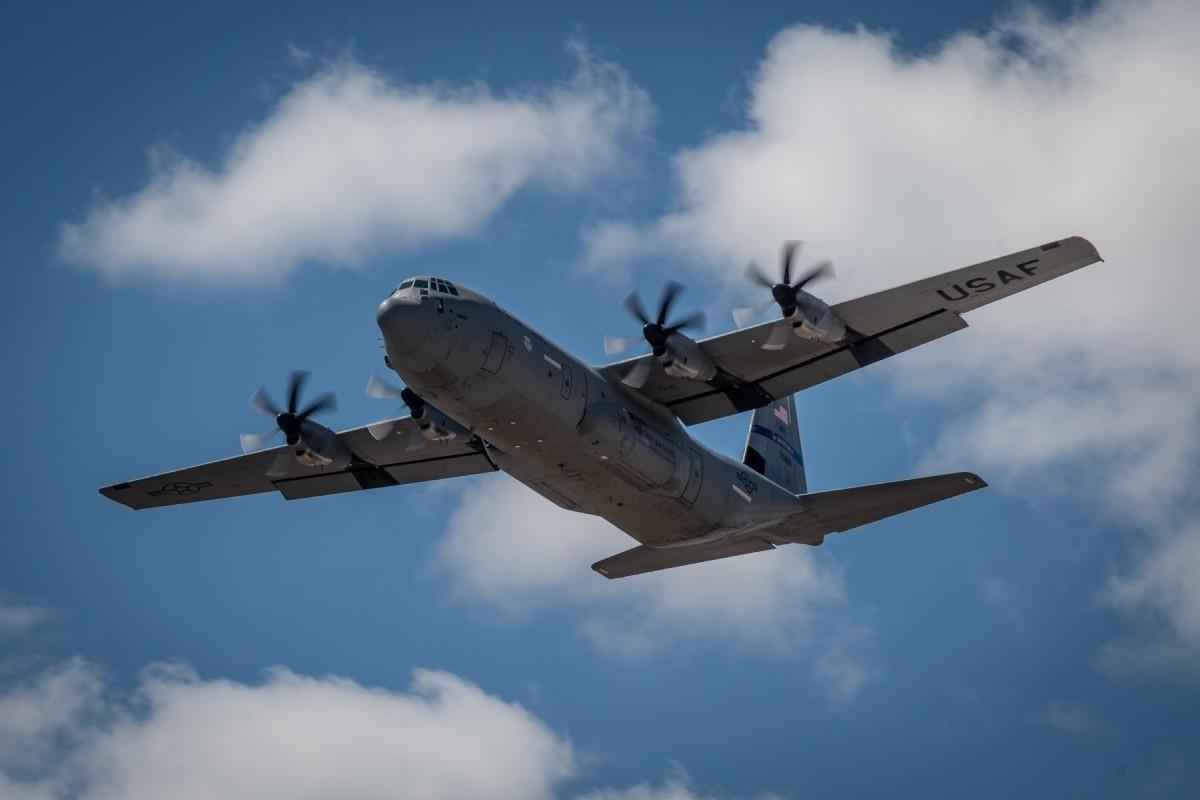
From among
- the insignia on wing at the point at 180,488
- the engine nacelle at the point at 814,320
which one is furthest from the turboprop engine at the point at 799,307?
the insignia on wing at the point at 180,488

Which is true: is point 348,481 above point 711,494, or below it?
above

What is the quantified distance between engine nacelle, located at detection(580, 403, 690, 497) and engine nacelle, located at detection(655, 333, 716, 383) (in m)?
1.48

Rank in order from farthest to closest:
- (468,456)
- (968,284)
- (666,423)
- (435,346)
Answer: (468,456) < (666,423) < (968,284) < (435,346)

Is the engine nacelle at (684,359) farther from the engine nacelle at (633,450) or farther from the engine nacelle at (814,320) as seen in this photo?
the engine nacelle at (814,320)

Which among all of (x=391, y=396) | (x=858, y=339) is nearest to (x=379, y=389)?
(x=391, y=396)

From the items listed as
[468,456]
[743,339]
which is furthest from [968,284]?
[468,456]

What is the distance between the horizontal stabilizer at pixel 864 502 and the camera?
3775 centimetres

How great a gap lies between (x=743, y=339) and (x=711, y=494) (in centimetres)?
403

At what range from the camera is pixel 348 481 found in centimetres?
4306

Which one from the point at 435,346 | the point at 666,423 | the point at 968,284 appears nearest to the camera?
the point at 435,346

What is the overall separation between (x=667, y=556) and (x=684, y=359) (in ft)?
23.0

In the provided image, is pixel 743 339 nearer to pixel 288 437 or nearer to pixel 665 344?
pixel 665 344

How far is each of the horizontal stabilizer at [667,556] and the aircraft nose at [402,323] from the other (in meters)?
10.9

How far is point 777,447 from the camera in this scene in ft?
147
